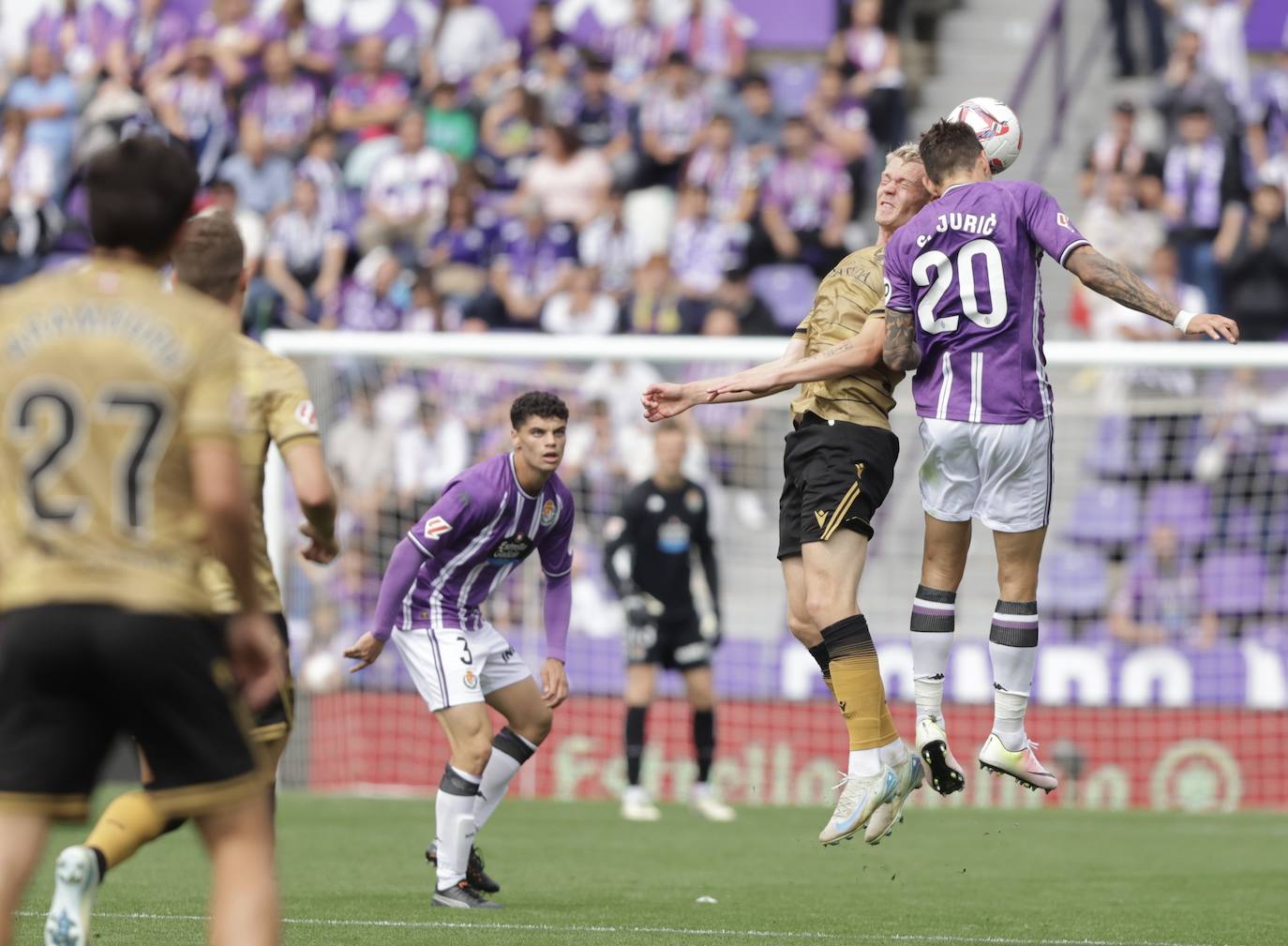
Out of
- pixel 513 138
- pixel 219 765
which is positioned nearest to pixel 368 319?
pixel 513 138

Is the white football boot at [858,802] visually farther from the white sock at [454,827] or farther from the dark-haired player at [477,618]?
the white sock at [454,827]

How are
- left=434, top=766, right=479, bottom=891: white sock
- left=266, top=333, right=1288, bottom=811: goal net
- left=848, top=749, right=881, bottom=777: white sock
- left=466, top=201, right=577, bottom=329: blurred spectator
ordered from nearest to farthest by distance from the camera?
left=848, top=749, right=881, bottom=777: white sock < left=434, top=766, right=479, bottom=891: white sock < left=266, top=333, right=1288, bottom=811: goal net < left=466, top=201, right=577, bottom=329: blurred spectator

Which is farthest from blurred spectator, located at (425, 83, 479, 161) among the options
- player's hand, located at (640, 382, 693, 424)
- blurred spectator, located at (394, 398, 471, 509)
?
player's hand, located at (640, 382, 693, 424)

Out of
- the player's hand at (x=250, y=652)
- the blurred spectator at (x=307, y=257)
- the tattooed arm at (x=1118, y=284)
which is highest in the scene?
the blurred spectator at (x=307, y=257)

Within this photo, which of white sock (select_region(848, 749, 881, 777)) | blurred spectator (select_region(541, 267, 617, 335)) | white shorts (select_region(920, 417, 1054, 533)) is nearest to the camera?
white shorts (select_region(920, 417, 1054, 533))

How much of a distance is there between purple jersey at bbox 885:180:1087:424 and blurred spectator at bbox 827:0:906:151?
12031 mm

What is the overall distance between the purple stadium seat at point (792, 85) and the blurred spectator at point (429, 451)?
6112 mm

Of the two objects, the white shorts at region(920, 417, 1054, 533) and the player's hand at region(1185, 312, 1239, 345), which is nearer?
the player's hand at region(1185, 312, 1239, 345)

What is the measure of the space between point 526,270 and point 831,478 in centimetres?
1149

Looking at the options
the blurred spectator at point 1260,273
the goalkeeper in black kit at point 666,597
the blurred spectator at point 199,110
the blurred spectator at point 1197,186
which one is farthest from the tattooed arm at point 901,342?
the blurred spectator at point 199,110

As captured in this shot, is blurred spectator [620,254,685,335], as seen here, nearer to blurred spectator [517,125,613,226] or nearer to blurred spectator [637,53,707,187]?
blurred spectator [517,125,613,226]

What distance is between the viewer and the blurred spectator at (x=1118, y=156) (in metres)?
19.0

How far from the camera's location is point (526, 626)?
1662 centimetres

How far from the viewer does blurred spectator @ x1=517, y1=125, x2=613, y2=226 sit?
19969 mm
